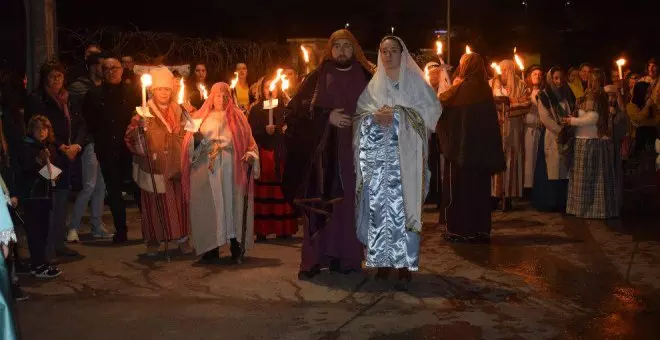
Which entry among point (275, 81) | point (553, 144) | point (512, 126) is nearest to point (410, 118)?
point (275, 81)

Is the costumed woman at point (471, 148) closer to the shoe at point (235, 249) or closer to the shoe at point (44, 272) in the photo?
the shoe at point (235, 249)

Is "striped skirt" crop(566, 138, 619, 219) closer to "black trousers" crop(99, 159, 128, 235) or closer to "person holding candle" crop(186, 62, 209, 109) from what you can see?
"person holding candle" crop(186, 62, 209, 109)

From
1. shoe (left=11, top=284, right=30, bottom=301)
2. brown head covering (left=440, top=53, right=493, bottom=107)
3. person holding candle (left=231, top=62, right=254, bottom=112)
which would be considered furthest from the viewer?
person holding candle (left=231, top=62, right=254, bottom=112)

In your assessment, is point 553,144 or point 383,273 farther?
point 553,144

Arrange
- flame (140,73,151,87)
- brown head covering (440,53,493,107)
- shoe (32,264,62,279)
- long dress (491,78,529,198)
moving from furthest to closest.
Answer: long dress (491,78,529,198) → brown head covering (440,53,493,107) → flame (140,73,151,87) → shoe (32,264,62,279)

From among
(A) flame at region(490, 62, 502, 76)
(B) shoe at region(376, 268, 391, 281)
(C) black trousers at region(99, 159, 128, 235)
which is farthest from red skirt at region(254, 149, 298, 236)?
(A) flame at region(490, 62, 502, 76)

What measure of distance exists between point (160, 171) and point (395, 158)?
2.78 metres

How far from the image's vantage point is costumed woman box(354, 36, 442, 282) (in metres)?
7.61

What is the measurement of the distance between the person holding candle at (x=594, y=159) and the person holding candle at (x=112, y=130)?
577 cm

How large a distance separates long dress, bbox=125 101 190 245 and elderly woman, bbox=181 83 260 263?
1.24ft

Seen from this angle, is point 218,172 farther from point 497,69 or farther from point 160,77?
point 497,69

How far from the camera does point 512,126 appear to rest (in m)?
13.1

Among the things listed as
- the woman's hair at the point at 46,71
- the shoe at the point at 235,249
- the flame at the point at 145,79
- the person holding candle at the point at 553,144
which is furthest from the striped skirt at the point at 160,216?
the person holding candle at the point at 553,144

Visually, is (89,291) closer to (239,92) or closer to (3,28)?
(239,92)
